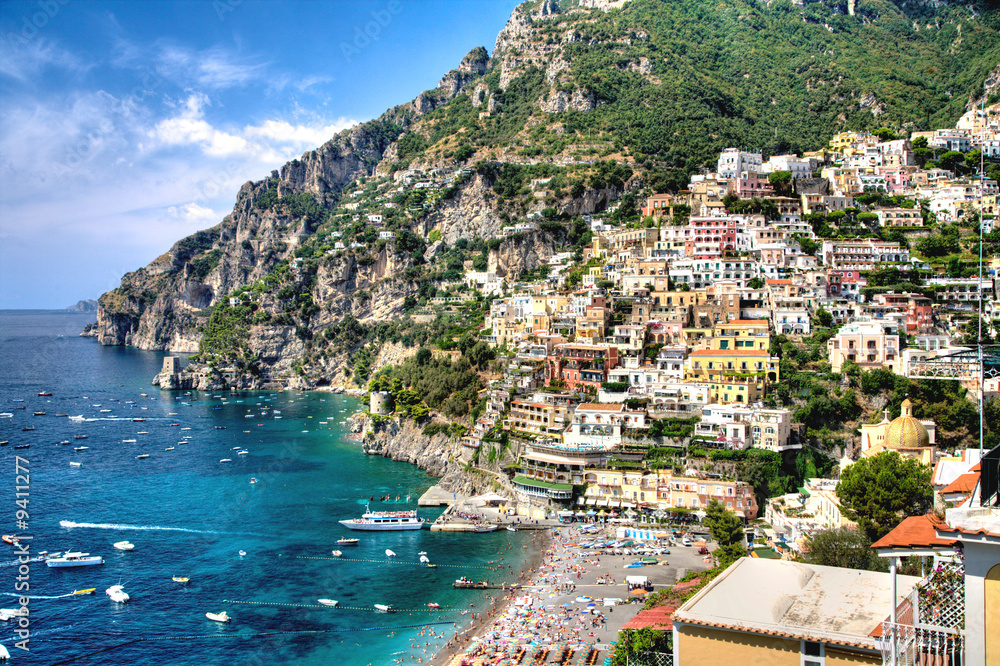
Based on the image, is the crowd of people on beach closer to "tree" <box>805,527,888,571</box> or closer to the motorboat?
"tree" <box>805,527,888,571</box>

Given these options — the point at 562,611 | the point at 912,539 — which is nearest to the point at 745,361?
the point at 562,611

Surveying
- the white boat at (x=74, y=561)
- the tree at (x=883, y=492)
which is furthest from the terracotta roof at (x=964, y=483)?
the white boat at (x=74, y=561)

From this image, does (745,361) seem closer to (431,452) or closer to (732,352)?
(732,352)

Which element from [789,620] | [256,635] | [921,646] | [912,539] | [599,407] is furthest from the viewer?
[599,407]

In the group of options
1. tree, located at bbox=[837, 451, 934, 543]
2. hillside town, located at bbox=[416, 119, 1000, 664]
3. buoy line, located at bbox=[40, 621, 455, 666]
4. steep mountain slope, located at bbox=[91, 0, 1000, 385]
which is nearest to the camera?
hillside town, located at bbox=[416, 119, 1000, 664]

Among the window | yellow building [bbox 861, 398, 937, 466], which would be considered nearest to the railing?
the window

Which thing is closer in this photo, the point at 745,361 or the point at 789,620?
the point at 789,620
